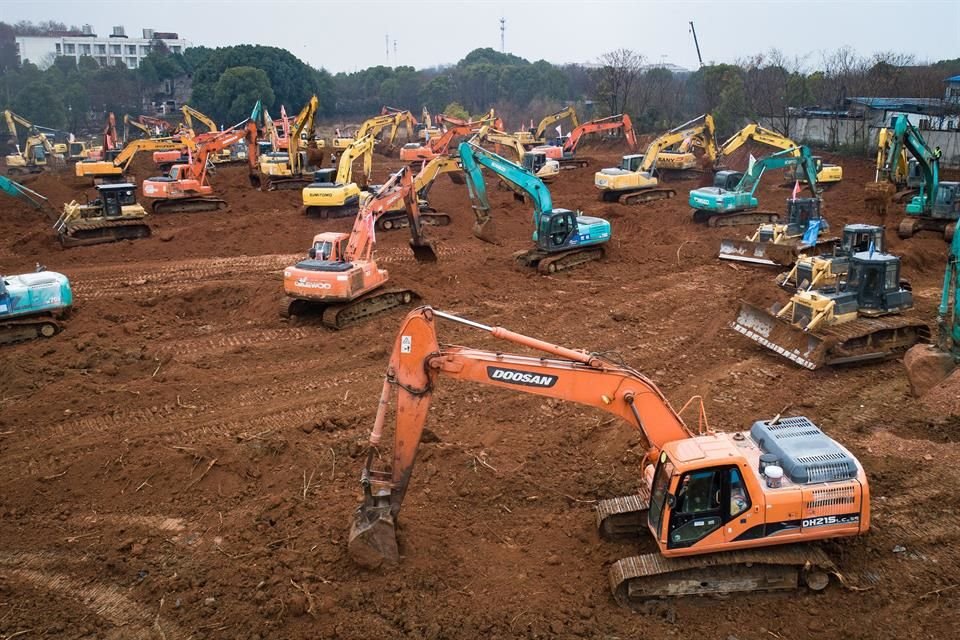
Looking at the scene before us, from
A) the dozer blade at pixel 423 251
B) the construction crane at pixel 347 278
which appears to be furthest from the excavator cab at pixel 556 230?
the construction crane at pixel 347 278

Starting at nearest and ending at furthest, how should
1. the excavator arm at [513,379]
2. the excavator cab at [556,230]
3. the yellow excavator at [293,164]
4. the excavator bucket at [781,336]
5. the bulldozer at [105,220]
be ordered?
the excavator arm at [513,379]
the excavator bucket at [781,336]
the excavator cab at [556,230]
the bulldozer at [105,220]
the yellow excavator at [293,164]

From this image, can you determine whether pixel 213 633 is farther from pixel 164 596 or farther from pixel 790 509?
pixel 790 509

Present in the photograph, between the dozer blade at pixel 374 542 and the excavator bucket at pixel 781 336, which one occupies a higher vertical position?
the excavator bucket at pixel 781 336

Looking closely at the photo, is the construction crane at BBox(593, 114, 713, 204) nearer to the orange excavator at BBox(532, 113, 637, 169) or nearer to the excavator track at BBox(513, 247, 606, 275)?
the orange excavator at BBox(532, 113, 637, 169)

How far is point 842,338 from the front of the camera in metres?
13.0

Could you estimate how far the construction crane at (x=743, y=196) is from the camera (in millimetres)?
24156

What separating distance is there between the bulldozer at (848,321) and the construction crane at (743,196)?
407 inches

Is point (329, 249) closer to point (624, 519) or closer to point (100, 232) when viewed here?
point (624, 519)

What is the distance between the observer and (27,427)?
1145 cm

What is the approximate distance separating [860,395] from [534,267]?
9254 mm

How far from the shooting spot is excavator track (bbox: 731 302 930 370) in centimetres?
1298

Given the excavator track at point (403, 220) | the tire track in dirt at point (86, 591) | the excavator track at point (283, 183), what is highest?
the excavator track at point (283, 183)

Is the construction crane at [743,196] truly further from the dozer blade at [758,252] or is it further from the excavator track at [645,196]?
the dozer blade at [758,252]

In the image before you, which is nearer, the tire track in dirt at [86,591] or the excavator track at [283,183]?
the tire track in dirt at [86,591]
